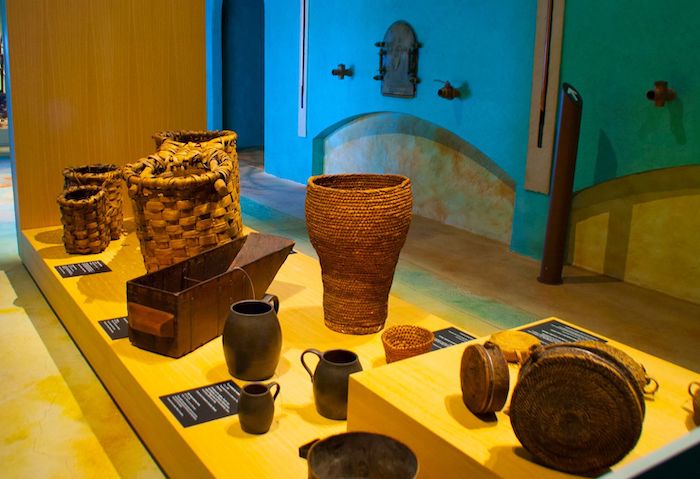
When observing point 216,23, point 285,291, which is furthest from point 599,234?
point 216,23

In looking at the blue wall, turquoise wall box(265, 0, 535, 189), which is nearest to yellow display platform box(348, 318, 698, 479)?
turquoise wall box(265, 0, 535, 189)

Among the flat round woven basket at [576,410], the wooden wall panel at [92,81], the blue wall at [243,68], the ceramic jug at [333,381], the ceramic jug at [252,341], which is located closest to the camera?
the flat round woven basket at [576,410]

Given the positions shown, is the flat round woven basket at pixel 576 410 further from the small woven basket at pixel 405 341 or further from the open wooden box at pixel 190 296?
the open wooden box at pixel 190 296

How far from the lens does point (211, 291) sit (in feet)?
7.89

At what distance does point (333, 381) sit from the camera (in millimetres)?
1975

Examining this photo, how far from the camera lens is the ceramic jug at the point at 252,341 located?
7.05 feet

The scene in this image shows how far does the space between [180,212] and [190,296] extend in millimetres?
525

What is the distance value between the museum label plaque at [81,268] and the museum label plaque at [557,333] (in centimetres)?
196

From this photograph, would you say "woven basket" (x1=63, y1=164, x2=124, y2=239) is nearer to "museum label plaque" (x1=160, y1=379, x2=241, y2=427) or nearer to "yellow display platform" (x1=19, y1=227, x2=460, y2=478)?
"yellow display platform" (x1=19, y1=227, x2=460, y2=478)

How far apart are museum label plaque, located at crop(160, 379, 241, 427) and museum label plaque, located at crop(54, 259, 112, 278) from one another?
4.42ft

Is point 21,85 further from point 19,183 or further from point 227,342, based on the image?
point 227,342

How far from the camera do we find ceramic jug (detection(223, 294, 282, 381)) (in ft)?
7.05

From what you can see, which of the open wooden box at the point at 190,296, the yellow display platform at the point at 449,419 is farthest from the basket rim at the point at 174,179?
the yellow display platform at the point at 449,419

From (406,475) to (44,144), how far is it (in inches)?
133
